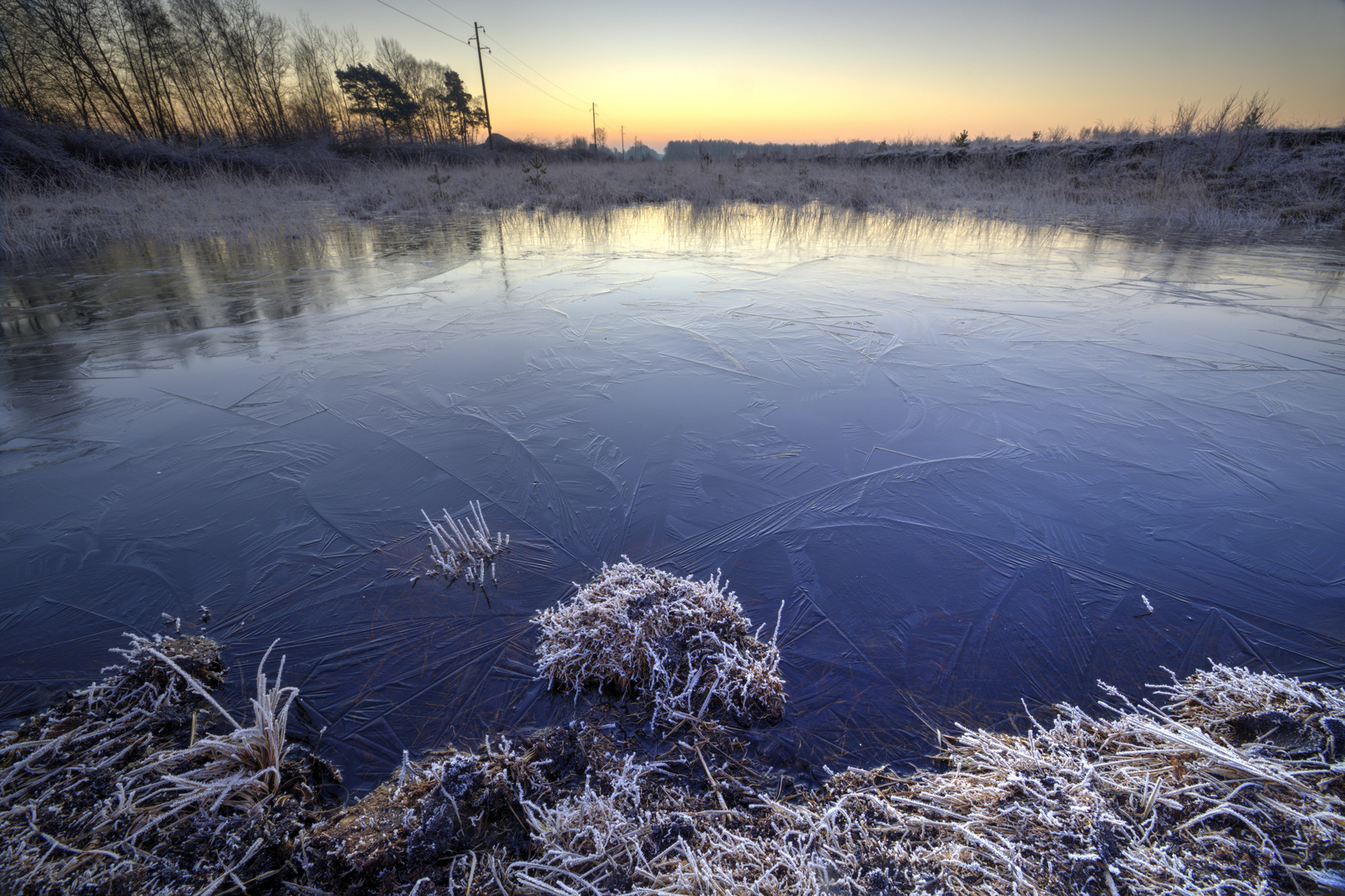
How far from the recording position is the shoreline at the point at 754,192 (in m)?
10.5

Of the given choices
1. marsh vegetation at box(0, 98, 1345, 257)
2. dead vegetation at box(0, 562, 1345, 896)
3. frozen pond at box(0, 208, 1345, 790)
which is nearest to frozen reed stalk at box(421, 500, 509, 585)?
frozen pond at box(0, 208, 1345, 790)

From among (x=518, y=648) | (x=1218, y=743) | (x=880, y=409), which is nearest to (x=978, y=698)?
(x=1218, y=743)

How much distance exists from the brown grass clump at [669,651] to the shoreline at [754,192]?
11.9m

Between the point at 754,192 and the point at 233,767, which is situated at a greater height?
the point at 754,192

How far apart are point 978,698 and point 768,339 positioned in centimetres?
361

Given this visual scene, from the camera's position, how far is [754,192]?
1511 centimetres

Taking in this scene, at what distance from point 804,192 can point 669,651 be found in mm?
15879

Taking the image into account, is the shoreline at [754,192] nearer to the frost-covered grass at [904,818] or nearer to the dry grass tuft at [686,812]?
the dry grass tuft at [686,812]

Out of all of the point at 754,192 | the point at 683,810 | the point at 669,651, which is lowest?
the point at 683,810

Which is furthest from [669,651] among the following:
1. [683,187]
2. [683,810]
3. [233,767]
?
[683,187]

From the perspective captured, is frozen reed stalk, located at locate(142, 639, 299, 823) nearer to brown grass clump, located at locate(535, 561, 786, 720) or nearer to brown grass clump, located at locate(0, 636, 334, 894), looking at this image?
brown grass clump, located at locate(0, 636, 334, 894)

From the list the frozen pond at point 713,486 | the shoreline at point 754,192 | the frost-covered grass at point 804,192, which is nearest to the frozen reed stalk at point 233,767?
the frozen pond at point 713,486

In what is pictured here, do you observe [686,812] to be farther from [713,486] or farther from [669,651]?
[713,486]

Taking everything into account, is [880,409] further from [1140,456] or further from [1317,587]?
[1317,587]
